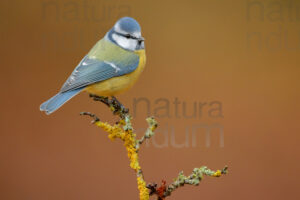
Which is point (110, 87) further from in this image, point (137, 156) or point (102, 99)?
point (137, 156)

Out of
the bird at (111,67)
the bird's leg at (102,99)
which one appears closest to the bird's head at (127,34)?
the bird at (111,67)

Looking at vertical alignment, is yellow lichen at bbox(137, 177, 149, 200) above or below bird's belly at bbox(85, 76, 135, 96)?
below

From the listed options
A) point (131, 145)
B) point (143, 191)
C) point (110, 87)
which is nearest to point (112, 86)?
point (110, 87)

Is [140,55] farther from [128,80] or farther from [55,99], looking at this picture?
[55,99]

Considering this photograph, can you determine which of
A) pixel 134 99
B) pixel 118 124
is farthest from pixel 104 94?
pixel 134 99

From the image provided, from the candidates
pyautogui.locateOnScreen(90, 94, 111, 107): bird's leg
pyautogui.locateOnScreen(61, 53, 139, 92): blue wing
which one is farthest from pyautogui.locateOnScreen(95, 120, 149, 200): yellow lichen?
pyautogui.locateOnScreen(61, 53, 139, 92): blue wing

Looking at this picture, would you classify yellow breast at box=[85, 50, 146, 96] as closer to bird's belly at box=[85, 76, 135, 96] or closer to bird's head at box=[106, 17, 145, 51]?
bird's belly at box=[85, 76, 135, 96]

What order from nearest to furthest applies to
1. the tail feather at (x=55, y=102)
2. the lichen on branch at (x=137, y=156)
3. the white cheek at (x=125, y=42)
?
the lichen on branch at (x=137, y=156)
the tail feather at (x=55, y=102)
the white cheek at (x=125, y=42)

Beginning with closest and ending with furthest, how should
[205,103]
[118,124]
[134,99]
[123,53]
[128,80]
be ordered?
[118,124] → [128,80] → [123,53] → [134,99] → [205,103]

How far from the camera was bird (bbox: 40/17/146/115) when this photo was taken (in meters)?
0.96

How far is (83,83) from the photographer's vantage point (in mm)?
978

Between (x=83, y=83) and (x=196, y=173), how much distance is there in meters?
0.47

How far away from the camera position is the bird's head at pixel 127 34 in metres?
0.96

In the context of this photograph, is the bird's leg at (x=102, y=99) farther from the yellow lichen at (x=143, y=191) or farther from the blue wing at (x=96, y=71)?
the yellow lichen at (x=143, y=191)
